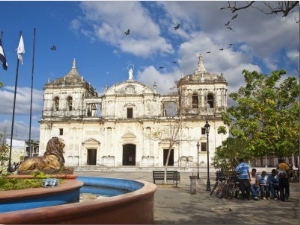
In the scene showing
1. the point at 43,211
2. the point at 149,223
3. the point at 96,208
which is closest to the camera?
the point at 43,211

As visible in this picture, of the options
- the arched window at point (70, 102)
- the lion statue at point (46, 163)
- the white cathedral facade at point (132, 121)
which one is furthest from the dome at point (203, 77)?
the lion statue at point (46, 163)

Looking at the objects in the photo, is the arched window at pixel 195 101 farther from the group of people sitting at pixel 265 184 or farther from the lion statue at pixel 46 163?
the lion statue at pixel 46 163

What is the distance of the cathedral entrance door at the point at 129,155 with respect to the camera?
34938 mm

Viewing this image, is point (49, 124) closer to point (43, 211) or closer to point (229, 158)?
point (229, 158)

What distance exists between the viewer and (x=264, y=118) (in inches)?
696

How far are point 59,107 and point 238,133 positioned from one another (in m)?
24.1

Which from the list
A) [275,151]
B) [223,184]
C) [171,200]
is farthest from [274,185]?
[275,151]

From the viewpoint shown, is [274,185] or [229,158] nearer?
[274,185]

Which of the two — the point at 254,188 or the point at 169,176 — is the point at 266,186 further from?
the point at 169,176

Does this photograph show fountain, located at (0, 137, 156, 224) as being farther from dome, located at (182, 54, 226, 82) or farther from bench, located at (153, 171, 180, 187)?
dome, located at (182, 54, 226, 82)

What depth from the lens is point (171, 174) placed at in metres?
15.8

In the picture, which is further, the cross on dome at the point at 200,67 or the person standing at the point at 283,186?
the cross on dome at the point at 200,67

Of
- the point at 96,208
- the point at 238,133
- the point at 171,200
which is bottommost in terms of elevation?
the point at 171,200

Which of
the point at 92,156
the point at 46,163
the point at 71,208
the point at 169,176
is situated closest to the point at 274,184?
the point at 169,176
